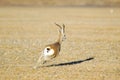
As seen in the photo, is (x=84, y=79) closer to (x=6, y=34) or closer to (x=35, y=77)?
(x=35, y=77)

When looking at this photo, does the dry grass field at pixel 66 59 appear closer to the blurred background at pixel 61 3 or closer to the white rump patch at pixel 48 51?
the white rump patch at pixel 48 51

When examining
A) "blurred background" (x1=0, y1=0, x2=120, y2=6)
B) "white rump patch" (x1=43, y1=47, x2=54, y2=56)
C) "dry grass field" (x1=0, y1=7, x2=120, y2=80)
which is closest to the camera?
"dry grass field" (x1=0, y1=7, x2=120, y2=80)

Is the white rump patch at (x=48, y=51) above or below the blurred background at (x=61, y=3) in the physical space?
below

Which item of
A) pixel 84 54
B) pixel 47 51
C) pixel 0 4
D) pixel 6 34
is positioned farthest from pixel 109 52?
pixel 0 4

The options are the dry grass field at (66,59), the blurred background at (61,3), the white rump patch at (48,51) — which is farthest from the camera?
the blurred background at (61,3)

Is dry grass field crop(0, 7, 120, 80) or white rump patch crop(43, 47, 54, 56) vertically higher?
white rump patch crop(43, 47, 54, 56)

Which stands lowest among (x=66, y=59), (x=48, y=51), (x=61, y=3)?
(x=66, y=59)

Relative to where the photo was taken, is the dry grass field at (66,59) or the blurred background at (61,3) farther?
the blurred background at (61,3)

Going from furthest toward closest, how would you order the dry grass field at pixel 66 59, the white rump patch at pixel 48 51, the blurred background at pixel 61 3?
the blurred background at pixel 61 3 < the white rump patch at pixel 48 51 < the dry grass field at pixel 66 59

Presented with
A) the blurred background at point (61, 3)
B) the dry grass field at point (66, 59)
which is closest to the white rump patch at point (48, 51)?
the dry grass field at point (66, 59)

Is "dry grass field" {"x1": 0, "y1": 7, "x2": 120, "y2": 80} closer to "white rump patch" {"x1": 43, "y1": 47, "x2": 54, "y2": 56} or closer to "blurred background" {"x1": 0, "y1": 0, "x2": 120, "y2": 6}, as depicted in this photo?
"white rump patch" {"x1": 43, "y1": 47, "x2": 54, "y2": 56}

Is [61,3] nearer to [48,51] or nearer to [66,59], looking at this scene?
[66,59]

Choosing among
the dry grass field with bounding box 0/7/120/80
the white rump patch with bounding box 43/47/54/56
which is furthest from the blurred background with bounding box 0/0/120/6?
the white rump patch with bounding box 43/47/54/56

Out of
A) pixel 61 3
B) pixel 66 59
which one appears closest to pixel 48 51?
pixel 66 59
